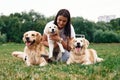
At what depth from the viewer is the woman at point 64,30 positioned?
11094 millimetres

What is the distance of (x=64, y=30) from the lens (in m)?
11.7

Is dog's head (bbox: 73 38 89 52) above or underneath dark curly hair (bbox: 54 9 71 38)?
underneath

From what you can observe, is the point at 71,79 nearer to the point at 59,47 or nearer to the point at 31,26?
the point at 59,47

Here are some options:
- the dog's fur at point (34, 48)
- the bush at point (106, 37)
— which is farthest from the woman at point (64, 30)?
the bush at point (106, 37)

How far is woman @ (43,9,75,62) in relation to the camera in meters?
11.1

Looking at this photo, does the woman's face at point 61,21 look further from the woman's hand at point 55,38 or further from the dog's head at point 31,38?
the dog's head at point 31,38

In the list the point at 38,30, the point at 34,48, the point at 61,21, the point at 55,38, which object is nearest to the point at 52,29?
the point at 55,38

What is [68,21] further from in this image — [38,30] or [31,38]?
[38,30]

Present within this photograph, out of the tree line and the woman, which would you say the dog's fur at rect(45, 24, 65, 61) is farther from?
the tree line

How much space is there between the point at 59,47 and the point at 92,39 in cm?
7357

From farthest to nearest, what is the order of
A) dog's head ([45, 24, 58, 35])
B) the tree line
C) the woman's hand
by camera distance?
the tree line < the woman's hand < dog's head ([45, 24, 58, 35])

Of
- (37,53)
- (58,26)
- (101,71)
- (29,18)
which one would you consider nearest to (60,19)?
(58,26)

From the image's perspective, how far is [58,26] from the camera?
11.5 metres

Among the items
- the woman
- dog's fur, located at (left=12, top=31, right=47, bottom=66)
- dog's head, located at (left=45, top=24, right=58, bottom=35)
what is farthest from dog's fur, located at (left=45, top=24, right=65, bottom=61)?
dog's fur, located at (left=12, top=31, right=47, bottom=66)
